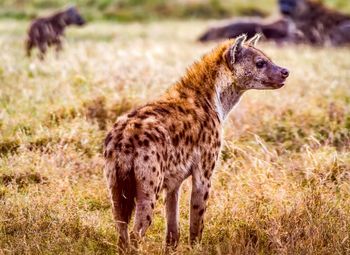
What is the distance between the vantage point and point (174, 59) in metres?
11.9

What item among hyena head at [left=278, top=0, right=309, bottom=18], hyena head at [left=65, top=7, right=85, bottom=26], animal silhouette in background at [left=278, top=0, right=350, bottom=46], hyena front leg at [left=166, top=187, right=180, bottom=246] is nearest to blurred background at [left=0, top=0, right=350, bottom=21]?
hyena head at [left=65, top=7, right=85, bottom=26]

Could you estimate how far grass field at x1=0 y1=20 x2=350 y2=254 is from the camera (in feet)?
16.1

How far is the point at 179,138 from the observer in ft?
15.3

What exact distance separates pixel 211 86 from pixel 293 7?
11.2 meters

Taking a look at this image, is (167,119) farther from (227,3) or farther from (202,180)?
(227,3)

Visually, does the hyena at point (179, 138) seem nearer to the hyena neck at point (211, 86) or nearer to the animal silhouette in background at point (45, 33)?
the hyena neck at point (211, 86)

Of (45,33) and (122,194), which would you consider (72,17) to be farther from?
(122,194)

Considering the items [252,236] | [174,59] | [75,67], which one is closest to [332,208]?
[252,236]

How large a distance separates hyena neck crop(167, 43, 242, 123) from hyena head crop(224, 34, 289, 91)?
5 centimetres

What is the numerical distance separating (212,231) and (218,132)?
690mm

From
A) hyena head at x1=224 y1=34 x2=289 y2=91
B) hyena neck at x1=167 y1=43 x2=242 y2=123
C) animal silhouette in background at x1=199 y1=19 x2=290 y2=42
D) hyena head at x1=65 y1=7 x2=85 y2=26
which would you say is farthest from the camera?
animal silhouette in background at x1=199 y1=19 x2=290 y2=42

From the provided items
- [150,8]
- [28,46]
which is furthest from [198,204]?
[150,8]

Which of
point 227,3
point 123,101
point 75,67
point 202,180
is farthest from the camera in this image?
point 227,3

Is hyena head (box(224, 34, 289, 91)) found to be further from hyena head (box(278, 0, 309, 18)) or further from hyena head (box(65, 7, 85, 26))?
hyena head (box(278, 0, 309, 18))
